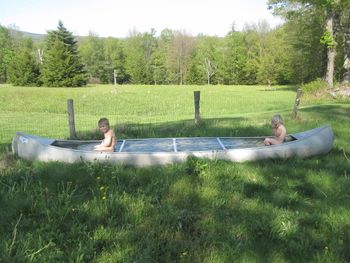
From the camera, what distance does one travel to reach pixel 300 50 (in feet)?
156

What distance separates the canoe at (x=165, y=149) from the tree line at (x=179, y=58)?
27720 mm

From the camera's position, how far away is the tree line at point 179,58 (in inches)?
1843

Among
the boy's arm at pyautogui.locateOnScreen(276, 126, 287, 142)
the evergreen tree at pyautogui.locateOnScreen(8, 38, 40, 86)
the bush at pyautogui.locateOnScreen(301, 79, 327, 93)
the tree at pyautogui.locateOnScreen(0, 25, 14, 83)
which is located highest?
the tree at pyautogui.locateOnScreen(0, 25, 14, 83)

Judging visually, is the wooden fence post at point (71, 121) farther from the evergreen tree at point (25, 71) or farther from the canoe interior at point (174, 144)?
the evergreen tree at point (25, 71)

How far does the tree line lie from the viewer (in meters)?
46.8

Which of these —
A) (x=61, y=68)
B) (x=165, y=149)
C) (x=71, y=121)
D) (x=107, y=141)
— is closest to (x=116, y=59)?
(x=61, y=68)

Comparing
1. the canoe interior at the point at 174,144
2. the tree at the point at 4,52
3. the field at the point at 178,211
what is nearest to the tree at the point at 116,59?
the tree at the point at 4,52

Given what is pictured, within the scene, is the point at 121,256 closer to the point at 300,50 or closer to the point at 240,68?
the point at 300,50

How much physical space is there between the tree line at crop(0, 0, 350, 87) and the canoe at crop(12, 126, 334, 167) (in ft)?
90.9

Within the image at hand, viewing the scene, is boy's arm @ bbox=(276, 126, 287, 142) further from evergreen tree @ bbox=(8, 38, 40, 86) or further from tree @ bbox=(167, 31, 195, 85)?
tree @ bbox=(167, 31, 195, 85)

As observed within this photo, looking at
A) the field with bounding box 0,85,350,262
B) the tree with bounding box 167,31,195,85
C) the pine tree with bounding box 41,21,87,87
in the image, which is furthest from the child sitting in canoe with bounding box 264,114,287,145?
the tree with bounding box 167,31,195,85

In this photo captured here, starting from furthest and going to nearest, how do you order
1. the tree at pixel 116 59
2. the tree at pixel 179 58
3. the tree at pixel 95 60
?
the tree at pixel 95 60, the tree at pixel 116 59, the tree at pixel 179 58

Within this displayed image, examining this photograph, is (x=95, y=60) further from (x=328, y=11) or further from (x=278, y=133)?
(x=278, y=133)

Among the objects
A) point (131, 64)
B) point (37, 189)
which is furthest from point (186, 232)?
point (131, 64)
